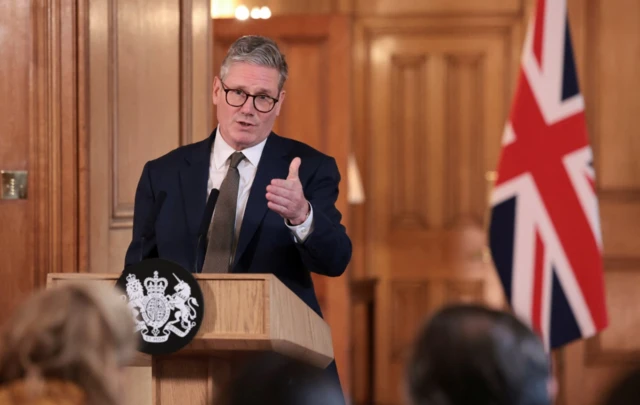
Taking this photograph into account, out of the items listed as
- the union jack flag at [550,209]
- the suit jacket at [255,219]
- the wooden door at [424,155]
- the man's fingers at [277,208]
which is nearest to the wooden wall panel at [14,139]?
the suit jacket at [255,219]

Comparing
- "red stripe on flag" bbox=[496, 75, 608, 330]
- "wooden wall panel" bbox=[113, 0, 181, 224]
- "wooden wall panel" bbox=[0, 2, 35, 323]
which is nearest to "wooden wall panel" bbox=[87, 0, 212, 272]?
"wooden wall panel" bbox=[113, 0, 181, 224]

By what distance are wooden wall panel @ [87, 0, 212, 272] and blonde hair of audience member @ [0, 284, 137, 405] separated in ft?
8.32

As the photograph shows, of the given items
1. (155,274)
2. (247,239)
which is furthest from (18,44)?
(155,274)

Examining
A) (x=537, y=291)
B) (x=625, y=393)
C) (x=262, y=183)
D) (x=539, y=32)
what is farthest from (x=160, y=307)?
(x=539, y=32)

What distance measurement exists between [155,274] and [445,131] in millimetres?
5283

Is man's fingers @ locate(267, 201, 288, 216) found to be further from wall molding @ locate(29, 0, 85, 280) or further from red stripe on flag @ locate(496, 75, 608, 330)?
red stripe on flag @ locate(496, 75, 608, 330)

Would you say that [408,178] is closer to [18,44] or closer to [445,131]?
[445,131]

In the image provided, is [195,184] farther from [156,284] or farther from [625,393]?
[625,393]

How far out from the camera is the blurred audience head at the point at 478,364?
43.0 inches

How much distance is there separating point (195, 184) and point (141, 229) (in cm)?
21

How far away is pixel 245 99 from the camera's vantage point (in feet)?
8.50

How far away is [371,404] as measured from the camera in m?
7.07

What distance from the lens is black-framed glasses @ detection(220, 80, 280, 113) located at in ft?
8.50

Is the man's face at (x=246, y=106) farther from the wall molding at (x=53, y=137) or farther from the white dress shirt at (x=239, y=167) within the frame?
the wall molding at (x=53, y=137)
